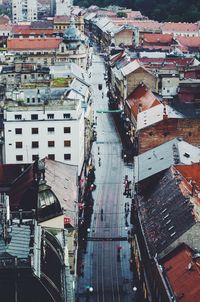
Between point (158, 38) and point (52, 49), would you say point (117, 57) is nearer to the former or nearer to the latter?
point (52, 49)

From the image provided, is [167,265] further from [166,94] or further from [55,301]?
[166,94]

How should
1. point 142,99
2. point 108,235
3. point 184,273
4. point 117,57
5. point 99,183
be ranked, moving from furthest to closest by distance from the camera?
point 117,57 → point 142,99 → point 99,183 → point 108,235 → point 184,273

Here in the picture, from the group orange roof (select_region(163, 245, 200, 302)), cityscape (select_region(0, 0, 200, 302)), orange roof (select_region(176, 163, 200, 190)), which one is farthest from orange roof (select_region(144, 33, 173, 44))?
orange roof (select_region(163, 245, 200, 302))

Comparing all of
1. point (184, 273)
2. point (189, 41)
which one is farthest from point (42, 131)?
A: point (189, 41)

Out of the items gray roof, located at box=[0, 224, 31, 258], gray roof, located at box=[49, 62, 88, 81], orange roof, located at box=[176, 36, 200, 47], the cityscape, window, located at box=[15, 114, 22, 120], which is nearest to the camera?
gray roof, located at box=[0, 224, 31, 258]

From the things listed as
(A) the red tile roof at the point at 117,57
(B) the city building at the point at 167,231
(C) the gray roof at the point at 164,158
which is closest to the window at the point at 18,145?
(C) the gray roof at the point at 164,158

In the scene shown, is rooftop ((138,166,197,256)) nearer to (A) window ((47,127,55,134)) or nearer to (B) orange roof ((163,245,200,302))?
(B) orange roof ((163,245,200,302))
